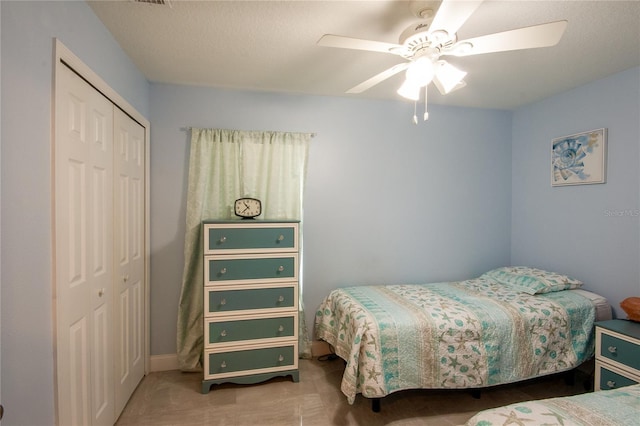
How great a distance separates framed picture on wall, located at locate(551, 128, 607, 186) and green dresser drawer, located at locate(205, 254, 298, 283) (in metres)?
2.59

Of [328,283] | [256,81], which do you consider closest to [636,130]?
[328,283]

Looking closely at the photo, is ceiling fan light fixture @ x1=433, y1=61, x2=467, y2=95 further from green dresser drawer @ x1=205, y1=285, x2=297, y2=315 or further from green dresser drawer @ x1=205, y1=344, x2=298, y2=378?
green dresser drawer @ x1=205, y1=344, x2=298, y2=378

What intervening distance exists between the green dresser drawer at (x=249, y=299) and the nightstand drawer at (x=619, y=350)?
7.23ft

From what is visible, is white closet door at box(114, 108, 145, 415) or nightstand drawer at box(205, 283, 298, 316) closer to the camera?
white closet door at box(114, 108, 145, 415)

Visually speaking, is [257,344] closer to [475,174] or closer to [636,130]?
[475,174]

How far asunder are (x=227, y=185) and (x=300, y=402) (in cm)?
185

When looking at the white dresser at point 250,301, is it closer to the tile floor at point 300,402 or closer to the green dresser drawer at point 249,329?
the green dresser drawer at point 249,329

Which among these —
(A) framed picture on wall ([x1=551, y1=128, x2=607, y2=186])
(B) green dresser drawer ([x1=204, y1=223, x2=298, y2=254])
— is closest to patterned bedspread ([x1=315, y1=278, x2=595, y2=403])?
(B) green dresser drawer ([x1=204, y1=223, x2=298, y2=254])

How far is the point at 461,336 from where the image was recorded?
2.09m

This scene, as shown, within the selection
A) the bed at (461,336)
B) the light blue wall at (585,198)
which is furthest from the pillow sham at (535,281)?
the light blue wall at (585,198)

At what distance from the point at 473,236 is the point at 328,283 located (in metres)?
1.69

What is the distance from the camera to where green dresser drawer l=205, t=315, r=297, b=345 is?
2.29 m

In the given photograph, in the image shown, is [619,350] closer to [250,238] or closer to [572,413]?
[572,413]

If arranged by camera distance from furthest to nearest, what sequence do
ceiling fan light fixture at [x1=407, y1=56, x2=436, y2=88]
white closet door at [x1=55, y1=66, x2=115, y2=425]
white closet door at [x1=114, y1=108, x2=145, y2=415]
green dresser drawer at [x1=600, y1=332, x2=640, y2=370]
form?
white closet door at [x1=114, y1=108, x2=145, y2=415] < green dresser drawer at [x1=600, y1=332, x2=640, y2=370] < ceiling fan light fixture at [x1=407, y1=56, x2=436, y2=88] < white closet door at [x1=55, y1=66, x2=115, y2=425]
